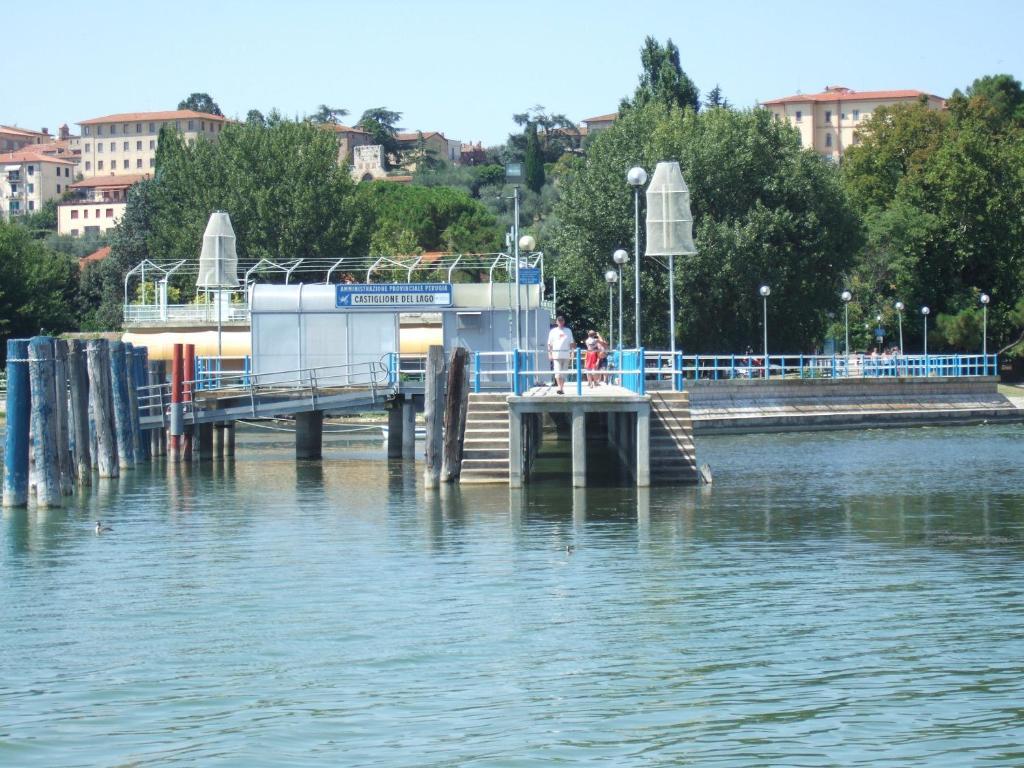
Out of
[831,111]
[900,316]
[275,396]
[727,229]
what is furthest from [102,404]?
[831,111]

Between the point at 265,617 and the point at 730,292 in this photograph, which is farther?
the point at 730,292

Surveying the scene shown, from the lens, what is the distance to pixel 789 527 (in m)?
26.6

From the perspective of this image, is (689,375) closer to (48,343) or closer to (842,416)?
(842,416)

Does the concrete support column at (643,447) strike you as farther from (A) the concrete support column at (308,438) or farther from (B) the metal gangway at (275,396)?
(A) the concrete support column at (308,438)

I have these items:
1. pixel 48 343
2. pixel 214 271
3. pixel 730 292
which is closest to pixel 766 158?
pixel 730 292

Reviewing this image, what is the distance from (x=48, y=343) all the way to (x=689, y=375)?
41052 millimetres

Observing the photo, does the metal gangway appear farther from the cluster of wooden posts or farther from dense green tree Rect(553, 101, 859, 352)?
dense green tree Rect(553, 101, 859, 352)

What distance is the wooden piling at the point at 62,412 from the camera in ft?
92.1

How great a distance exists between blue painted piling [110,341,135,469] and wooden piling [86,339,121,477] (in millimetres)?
452

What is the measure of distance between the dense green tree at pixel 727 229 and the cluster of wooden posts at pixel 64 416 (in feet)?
93.2

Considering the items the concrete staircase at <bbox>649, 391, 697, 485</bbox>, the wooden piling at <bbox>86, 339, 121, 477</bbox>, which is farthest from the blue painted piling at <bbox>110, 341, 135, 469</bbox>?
the concrete staircase at <bbox>649, 391, 697, 485</bbox>

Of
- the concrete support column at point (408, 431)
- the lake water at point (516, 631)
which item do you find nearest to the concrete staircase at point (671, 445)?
the lake water at point (516, 631)

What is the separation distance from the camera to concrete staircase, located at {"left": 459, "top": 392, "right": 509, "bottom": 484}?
102 feet

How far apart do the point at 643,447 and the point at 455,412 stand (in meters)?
3.58
